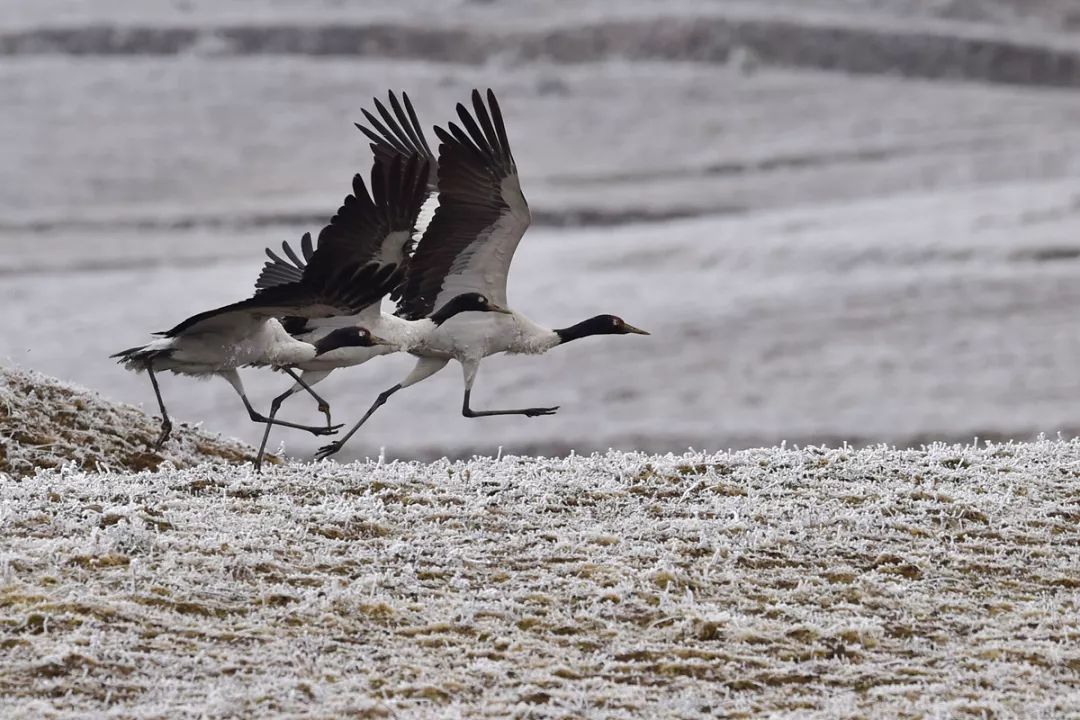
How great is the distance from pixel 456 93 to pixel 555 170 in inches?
227

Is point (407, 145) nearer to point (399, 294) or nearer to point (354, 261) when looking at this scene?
point (399, 294)

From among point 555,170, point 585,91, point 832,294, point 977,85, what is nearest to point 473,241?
point 832,294

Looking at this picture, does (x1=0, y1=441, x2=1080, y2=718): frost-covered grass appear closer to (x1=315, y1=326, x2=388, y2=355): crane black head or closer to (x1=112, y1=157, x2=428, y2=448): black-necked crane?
(x1=112, y1=157, x2=428, y2=448): black-necked crane

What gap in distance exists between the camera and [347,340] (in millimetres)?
13875

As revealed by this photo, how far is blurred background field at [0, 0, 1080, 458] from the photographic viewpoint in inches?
1554

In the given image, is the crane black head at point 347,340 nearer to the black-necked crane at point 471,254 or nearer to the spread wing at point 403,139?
the black-necked crane at point 471,254

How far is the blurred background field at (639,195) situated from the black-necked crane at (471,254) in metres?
3.85

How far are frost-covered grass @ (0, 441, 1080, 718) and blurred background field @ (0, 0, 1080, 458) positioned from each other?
17.9 ft

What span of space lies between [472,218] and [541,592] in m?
5.45

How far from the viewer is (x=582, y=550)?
434 inches

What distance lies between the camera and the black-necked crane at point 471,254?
14773 millimetres

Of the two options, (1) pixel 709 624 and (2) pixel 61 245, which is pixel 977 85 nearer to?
(2) pixel 61 245

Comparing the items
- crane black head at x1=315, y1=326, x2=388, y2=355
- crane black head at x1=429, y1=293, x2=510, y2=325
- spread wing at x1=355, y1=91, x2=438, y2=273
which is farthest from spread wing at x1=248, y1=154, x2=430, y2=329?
spread wing at x1=355, y1=91, x2=438, y2=273

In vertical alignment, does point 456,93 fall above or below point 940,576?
above
